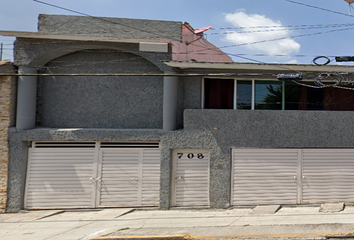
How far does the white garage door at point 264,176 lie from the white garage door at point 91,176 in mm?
2748

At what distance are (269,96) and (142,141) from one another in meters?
4.95

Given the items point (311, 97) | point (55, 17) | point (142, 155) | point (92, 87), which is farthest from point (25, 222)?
point (311, 97)

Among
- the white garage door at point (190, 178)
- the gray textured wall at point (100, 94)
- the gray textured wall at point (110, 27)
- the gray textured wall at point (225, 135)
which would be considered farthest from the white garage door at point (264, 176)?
the gray textured wall at point (110, 27)

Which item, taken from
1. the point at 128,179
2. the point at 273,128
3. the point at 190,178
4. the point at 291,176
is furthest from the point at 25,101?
the point at 291,176

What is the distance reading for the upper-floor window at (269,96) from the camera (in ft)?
30.0

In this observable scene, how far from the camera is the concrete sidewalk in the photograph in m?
5.74

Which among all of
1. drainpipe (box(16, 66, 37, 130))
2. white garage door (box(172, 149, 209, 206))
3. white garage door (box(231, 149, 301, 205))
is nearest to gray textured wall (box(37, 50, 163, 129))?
drainpipe (box(16, 66, 37, 130))

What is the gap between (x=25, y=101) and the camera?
8320mm

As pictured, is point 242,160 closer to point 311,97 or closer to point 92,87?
point 311,97

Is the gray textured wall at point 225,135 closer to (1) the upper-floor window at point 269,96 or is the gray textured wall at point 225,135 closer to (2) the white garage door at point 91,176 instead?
(2) the white garage door at point 91,176

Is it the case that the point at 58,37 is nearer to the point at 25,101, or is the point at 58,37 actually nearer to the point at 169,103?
the point at 25,101

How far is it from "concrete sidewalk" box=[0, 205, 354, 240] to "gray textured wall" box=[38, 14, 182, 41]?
596 cm

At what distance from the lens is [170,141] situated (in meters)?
8.40

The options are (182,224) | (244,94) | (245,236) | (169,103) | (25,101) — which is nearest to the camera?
(245,236)
